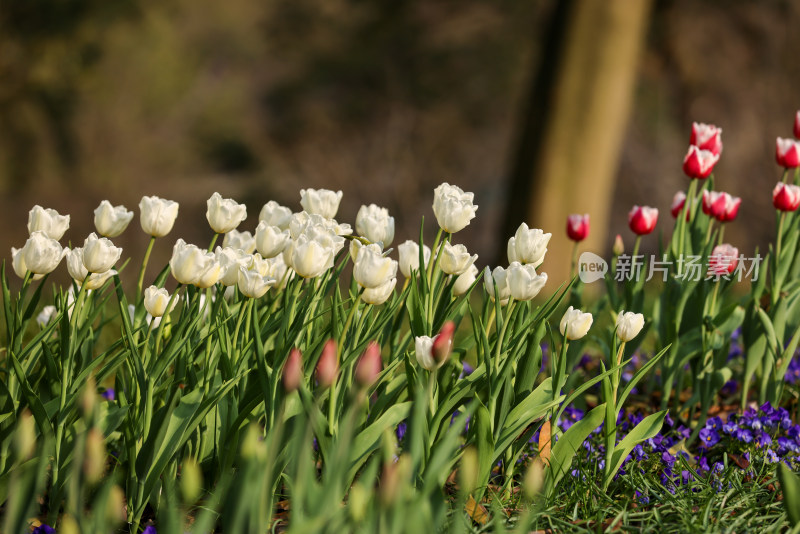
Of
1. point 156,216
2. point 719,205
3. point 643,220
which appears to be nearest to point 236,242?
point 156,216

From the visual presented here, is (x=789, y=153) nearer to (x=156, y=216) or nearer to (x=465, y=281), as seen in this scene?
(x=465, y=281)

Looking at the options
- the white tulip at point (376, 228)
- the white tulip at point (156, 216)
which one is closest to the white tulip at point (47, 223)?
the white tulip at point (156, 216)

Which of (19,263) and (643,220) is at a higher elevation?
(643,220)

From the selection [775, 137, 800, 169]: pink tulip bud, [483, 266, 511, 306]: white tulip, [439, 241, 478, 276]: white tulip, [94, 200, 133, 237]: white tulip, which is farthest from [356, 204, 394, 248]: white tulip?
[775, 137, 800, 169]: pink tulip bud

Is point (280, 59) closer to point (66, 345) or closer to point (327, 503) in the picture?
point (66, 345)

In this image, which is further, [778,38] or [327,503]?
[778,38]

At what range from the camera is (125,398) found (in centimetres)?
204

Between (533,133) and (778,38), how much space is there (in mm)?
4325

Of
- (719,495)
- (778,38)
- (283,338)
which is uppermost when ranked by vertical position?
(778,38)

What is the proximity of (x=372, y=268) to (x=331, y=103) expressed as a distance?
32.1 ft

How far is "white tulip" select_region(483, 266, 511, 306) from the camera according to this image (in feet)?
6.53

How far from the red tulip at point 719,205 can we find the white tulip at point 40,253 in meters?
1.82

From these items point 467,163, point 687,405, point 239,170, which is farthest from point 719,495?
point 239,170

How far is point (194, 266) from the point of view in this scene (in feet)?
6.01
